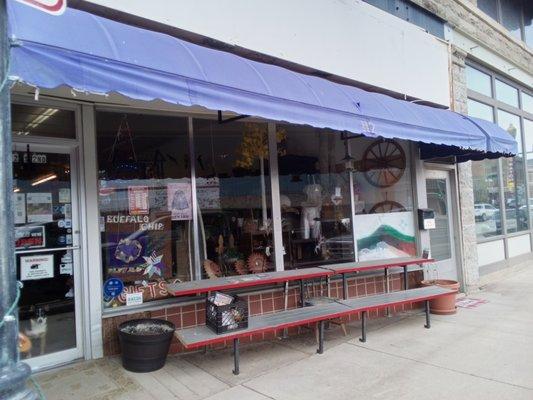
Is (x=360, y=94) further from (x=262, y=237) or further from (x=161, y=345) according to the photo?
(x=161, y=345)

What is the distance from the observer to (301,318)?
4.89 meters

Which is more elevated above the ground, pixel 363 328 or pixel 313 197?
pixel 313 197

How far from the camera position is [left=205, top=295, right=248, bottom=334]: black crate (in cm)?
438

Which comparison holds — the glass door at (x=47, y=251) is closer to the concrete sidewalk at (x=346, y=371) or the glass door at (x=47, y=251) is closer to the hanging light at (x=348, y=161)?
the concrete sidewalk at (x=346, y=371)

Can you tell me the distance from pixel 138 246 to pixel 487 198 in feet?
26.7

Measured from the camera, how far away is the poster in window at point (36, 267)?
440cm

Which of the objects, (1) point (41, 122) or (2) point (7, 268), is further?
(1) point (41, 122)

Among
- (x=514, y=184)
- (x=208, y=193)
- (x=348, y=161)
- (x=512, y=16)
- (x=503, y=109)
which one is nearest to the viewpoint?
(x=208, y=193)

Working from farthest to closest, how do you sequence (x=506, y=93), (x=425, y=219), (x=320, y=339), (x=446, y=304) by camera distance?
(x=506, y=93) < (x=425, y=219) < (x=446, y=304) < (x=320, y=339)

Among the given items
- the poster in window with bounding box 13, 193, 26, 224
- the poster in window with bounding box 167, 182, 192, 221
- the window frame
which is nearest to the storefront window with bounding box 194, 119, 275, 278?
the poster in window with bounding box 167, 182, 192, 221

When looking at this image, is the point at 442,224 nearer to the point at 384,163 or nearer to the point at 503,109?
the point at 384,163

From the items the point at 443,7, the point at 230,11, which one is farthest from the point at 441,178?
the point at 230,11

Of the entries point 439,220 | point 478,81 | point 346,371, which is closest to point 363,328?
point 346,371

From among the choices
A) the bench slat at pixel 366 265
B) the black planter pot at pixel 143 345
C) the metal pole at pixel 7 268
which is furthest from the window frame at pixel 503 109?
the metal pole at pixel 7 268
